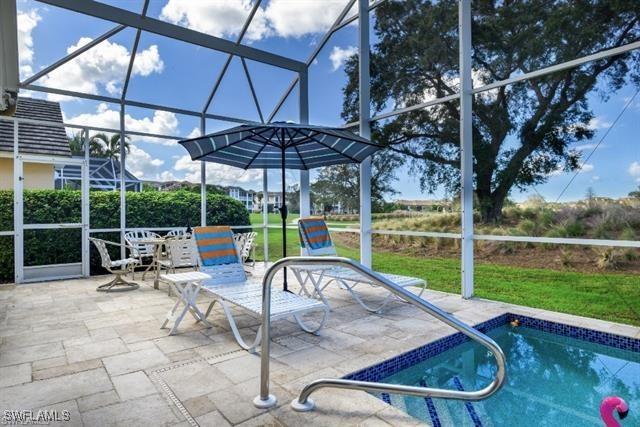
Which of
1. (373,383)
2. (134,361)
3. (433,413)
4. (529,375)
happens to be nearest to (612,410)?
(373,383)

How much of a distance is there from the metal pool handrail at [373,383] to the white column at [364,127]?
5.02 meters

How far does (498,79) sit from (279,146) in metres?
3.47

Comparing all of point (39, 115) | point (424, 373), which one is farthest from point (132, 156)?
point (424, 373)

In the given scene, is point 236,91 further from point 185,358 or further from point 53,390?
point 53,390

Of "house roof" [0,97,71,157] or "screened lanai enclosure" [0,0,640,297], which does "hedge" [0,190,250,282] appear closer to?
"screened lanai enclosure" [0,0,640,297]

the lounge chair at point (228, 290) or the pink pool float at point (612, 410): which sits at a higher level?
the lounge chair at point (228, 290)

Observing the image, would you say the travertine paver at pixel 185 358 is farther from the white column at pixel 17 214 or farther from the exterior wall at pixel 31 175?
the exterior wall at pixel 31 175

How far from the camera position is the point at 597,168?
518 cm

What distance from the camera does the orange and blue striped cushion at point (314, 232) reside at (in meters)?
6.36

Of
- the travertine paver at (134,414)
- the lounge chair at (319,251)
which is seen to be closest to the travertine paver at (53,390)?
the travertine paver at (134,414)

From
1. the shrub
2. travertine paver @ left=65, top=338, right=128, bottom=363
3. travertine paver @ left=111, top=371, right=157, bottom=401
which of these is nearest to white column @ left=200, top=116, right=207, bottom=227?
travertine paver @ left=65, top=338, right=128, bottom=363

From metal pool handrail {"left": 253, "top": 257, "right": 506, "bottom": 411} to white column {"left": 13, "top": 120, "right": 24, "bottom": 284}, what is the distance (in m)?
7.01

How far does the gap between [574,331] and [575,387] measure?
46.6 inches

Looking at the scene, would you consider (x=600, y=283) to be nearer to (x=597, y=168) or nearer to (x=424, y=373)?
(x=597, y=168)
